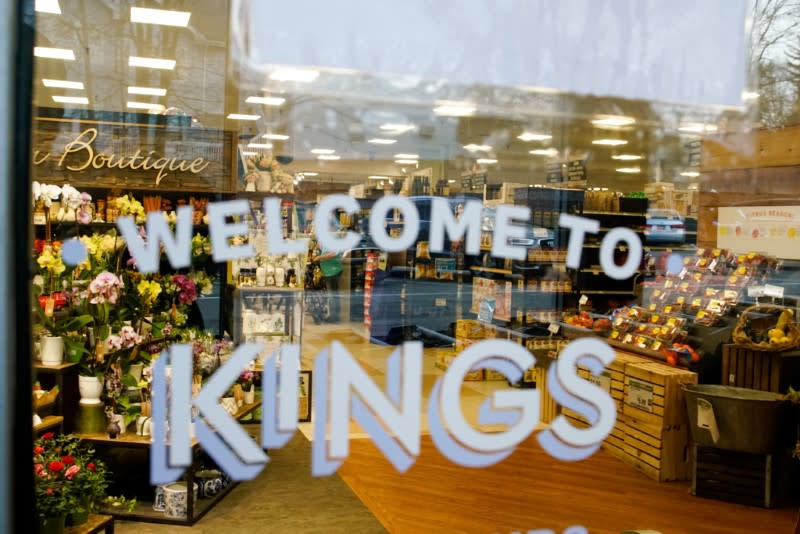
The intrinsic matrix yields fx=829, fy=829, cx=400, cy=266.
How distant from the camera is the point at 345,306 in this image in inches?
244

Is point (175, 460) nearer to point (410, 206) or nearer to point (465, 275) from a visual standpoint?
point (410, 206)

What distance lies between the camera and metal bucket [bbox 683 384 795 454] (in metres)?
4.21

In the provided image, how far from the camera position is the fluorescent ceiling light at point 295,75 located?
340cm

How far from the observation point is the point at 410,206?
2.80m

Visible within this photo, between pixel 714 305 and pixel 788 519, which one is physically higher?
pixel 714 305

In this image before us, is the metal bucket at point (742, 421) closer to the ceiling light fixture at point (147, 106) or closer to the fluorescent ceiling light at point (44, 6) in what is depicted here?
the fluorescent ceiling light at point (44, 6)

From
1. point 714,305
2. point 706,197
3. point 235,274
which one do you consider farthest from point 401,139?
point 235,274

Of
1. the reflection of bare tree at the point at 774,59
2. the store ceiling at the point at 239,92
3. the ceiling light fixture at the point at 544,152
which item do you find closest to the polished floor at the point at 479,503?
the store ceiling at the point at 239,92

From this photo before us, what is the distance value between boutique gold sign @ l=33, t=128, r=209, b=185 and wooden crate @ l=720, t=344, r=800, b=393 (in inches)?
125

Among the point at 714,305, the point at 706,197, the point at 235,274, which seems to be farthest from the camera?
the point at 706,197

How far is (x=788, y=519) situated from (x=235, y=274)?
297 cm

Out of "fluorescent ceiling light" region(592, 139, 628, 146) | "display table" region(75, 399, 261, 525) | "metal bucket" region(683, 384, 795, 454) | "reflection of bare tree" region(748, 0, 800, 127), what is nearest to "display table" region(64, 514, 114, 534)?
"display table" region(75, 399, 261, 525)

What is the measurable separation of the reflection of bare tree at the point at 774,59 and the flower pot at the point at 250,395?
2795 mm

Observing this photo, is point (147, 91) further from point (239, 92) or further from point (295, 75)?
point (295, 75)
